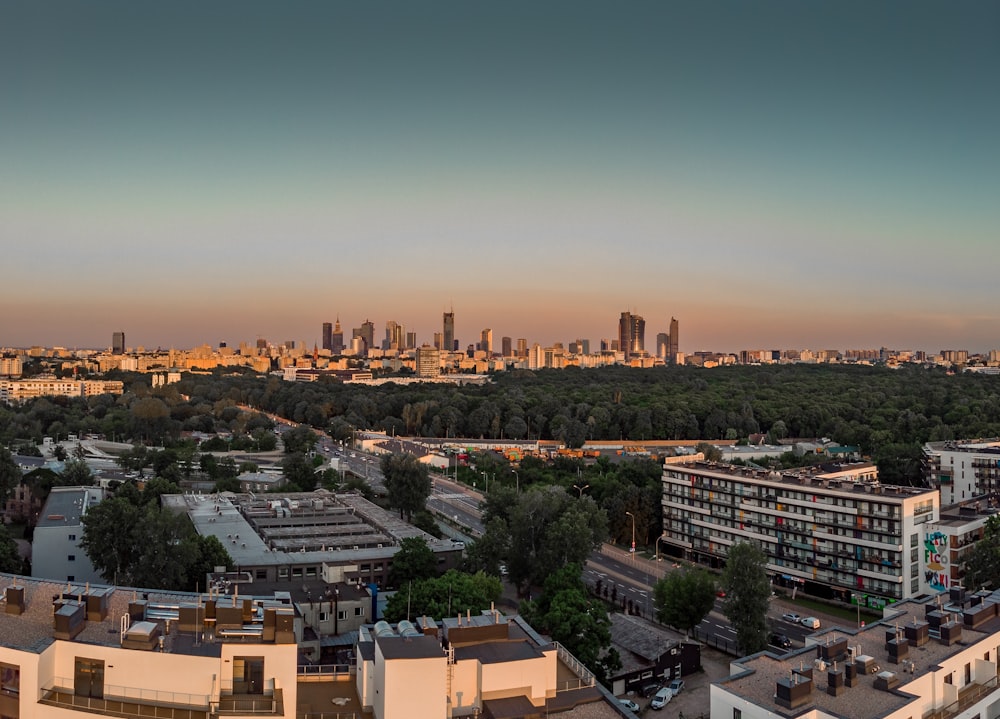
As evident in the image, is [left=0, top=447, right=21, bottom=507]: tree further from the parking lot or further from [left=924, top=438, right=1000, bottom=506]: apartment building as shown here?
[left=924, top=438, right=1000, bottom=506]: apartment building

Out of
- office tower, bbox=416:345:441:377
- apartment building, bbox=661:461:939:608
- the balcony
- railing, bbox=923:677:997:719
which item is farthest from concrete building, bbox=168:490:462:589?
office tower, bbox=416:345:441:377

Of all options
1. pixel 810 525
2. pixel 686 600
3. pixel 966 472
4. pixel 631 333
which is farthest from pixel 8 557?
pixel 631 333

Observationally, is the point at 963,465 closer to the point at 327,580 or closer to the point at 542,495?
the point at 542,495

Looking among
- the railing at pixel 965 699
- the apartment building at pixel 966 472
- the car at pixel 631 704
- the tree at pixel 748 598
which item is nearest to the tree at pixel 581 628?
the car at pixel 631 704

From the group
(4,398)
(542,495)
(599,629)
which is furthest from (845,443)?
(4,398)

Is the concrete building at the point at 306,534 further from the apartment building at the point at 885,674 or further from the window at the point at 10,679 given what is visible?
the window at the point at 10,679

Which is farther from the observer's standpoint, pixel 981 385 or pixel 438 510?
pixel 981 385
